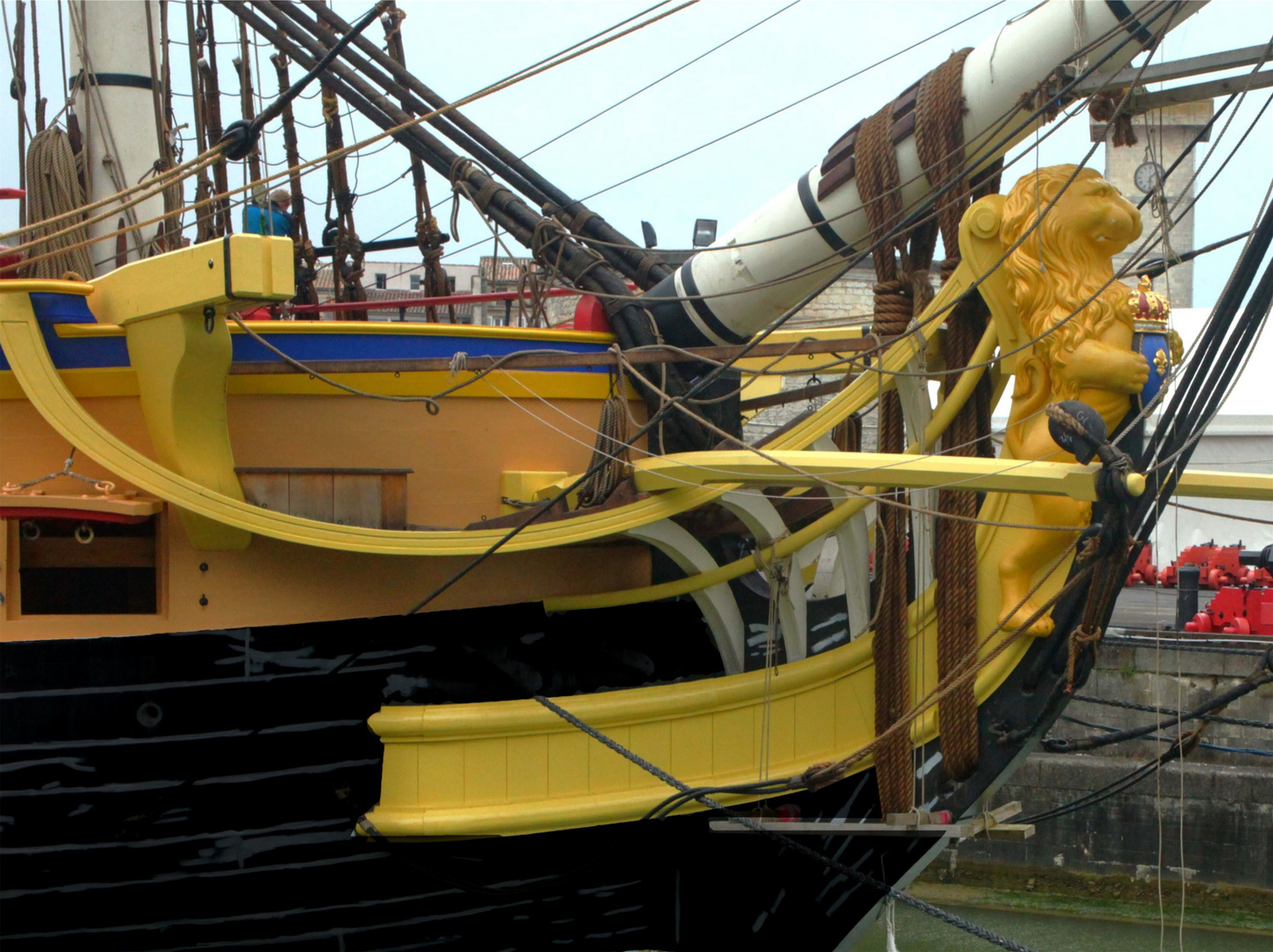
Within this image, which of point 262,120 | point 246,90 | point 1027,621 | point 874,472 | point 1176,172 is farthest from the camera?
point 1176,172

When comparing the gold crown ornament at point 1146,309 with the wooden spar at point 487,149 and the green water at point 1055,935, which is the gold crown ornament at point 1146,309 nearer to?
the wooden spar at point 487,149

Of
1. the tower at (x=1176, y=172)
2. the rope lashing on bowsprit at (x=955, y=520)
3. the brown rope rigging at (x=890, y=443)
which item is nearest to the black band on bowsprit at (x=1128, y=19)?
the rope lashing on bowsprit at (x=955, y=520)

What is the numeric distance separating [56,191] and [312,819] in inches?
155

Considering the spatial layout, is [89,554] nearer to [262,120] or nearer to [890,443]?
[262,120]

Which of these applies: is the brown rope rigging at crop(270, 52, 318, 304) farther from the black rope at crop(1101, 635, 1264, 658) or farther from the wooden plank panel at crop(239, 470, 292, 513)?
the black rope at crop(1101, 635, 1264, 658)

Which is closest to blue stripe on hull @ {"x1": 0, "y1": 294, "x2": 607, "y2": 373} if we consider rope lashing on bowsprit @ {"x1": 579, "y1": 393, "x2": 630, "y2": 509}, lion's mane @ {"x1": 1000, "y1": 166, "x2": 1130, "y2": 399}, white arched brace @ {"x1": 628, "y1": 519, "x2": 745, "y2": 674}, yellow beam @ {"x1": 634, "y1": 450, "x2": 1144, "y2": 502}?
rope lashing on bowsprit @ {"x1": 579, "y1": 393, "x2": 630, "y2": 509}

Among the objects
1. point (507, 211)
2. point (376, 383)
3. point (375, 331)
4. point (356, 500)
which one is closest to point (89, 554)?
point (356, 500)

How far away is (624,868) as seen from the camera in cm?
565

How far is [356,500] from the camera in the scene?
552 cm

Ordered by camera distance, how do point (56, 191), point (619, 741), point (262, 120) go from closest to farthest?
point (619, 741) → point (262, 120) → point (56, 191)

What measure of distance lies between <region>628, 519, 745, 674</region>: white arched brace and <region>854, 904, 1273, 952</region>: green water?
211 inches

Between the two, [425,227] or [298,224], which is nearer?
[425,227]

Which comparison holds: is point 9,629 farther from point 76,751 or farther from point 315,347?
point 315,347

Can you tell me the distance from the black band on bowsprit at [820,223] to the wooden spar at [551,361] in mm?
362
